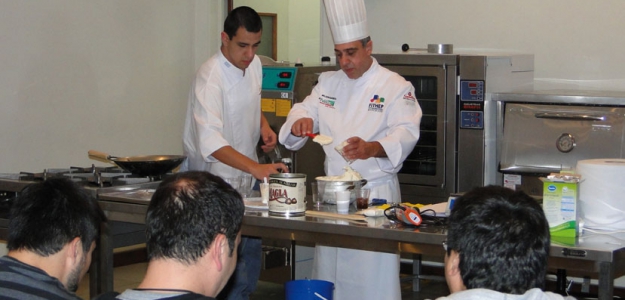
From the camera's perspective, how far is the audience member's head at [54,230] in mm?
2008

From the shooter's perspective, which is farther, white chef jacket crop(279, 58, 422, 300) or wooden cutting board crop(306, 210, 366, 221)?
white chef jacket crop(279, 58, 422, 300)

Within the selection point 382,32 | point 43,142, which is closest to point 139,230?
point 43,142

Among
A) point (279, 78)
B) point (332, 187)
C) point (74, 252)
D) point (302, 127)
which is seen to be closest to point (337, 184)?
point (332, 187)

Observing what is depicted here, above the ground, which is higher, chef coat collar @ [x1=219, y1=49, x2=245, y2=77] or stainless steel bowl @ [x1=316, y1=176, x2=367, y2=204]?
chef coat collar @ [x1=219, y1=49, x2=245, y2=77]

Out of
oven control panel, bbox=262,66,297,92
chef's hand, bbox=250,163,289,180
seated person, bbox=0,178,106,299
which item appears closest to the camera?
seated person, bbox=0,178,106,299

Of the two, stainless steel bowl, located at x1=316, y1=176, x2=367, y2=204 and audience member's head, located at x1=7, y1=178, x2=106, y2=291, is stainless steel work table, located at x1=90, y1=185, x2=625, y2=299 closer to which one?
stainless steel bowl, located at x1=316, y1=176, x2=367, y2=204

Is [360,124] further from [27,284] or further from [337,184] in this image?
[27,284]

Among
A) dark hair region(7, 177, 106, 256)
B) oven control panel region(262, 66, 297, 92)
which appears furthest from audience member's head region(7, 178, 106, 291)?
oven control panel region(262, 66, 297, 92)

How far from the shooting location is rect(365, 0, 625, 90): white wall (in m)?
5.17

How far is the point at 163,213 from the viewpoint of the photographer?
183 centimetres

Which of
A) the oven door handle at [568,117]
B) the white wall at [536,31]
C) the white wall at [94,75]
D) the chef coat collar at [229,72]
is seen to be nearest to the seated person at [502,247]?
the chef coat collar at [229,72]

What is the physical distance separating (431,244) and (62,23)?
371 cm

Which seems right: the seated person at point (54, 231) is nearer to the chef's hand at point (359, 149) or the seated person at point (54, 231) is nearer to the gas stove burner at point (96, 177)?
the chef's hand at point (359, 149)

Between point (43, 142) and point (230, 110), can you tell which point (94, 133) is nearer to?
point (43, 142)
